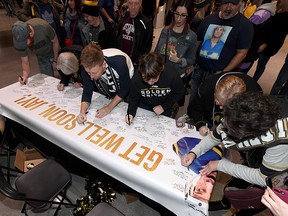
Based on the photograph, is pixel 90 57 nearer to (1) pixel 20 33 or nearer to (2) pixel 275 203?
(1) pixel 20 33

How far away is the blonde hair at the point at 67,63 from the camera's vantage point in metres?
1.69

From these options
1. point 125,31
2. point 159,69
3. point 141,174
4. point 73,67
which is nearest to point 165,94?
point 159,69

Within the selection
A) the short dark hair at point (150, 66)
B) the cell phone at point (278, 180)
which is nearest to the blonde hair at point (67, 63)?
the short dark hair at point (150, 66)

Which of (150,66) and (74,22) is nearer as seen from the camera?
(150,66)

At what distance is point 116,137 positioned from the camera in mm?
1407

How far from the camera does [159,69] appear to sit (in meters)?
1.32

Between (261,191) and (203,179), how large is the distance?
297mm

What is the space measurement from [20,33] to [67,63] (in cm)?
58

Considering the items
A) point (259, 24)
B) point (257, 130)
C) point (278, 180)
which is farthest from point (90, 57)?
point (259, 24)

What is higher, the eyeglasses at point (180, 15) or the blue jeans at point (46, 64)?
the eyeglasses at point (180, 15)

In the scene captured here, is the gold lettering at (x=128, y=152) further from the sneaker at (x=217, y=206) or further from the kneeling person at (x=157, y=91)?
the sneaker at (x=217, y=206)

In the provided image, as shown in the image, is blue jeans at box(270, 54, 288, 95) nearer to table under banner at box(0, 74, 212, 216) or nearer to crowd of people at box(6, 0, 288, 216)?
crowd of people at box(6, 0, 288, 216)

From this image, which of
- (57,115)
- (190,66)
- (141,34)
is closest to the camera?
(57,115)

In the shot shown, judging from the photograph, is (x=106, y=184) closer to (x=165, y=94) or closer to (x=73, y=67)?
(x=165, y=94)
